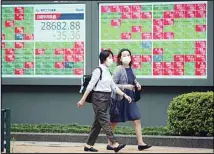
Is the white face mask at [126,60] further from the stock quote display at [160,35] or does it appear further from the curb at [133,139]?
the stock quote display at [160,35]

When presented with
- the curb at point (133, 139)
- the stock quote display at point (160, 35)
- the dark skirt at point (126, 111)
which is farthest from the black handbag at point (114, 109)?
the stock quote display at point (160, 35)

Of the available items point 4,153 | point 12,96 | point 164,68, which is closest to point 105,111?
point 4,153

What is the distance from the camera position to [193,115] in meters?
11.0

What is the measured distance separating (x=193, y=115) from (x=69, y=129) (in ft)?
8.68

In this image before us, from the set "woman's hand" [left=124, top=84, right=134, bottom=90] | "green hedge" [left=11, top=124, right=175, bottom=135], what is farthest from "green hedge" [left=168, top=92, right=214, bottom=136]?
"woman's hand" [left=124, top=84, right=134, bottom=90]

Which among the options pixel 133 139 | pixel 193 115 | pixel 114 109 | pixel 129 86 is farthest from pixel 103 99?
pixel 193 115

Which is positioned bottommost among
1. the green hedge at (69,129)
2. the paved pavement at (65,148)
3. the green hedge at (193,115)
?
→ the paved pavement at (65,148)

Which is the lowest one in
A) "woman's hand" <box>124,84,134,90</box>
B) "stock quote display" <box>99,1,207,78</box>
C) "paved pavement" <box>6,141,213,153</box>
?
"paved pavement" <box>6,141,213,153</box>

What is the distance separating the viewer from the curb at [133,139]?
10758 millimetres

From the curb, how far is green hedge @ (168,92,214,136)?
27cm

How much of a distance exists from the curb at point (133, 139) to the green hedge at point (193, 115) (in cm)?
27

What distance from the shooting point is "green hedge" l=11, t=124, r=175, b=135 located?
11.8m

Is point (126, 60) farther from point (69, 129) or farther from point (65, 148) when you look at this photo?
point (69, 129)

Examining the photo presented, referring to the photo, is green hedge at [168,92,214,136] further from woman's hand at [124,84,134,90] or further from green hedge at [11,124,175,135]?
woman's hand at [124,84,134,90]
